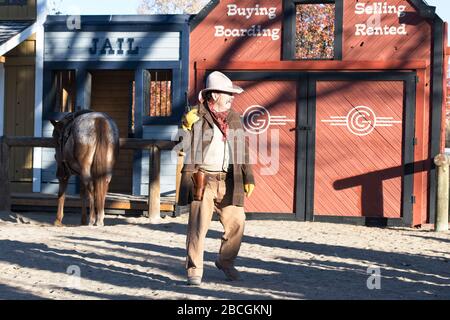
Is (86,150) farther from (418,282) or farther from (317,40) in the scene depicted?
(317,40)

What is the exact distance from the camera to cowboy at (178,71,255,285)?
25.1 ft

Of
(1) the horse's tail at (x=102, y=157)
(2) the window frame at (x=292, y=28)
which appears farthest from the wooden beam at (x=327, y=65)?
(1) the horse's tail at (x=102, y=157)

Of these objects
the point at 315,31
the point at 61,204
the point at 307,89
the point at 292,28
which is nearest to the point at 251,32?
the point at 292,28

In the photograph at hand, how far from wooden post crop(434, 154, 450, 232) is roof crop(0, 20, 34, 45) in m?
8.36

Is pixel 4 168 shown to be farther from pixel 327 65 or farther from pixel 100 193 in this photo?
pixel 327 65

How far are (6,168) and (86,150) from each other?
2890mm

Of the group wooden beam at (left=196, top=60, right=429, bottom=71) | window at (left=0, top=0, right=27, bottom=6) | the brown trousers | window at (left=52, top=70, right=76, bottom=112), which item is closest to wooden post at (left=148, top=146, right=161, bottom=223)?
wooden beam at (left=196, top=60, right=429, bottom=71)

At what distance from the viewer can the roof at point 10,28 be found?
16.1 m

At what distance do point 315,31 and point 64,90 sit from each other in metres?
20.2

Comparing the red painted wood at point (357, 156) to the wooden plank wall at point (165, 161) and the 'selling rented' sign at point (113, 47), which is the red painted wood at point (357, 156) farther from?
the 'selling rented' sign at point (113, 47)

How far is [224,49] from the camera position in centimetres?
1569

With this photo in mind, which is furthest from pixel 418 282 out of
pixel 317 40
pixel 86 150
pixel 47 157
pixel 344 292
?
pixel 317 40

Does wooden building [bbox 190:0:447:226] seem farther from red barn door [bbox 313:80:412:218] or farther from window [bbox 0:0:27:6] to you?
window [bbox 0:0:27:6]

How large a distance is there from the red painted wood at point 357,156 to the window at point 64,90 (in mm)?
5379
